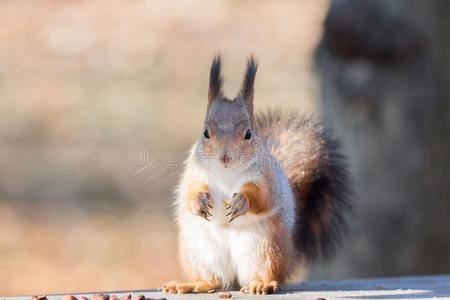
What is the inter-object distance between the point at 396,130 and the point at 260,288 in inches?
59.8

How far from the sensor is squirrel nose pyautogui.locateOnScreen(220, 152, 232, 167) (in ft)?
8.25

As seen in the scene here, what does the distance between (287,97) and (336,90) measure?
3.17 metres

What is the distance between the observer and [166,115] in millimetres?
7008

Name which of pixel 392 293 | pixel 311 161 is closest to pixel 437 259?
pixel 311 161

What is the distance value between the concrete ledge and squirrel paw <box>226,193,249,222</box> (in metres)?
0.19

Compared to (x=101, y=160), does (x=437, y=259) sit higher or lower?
lower

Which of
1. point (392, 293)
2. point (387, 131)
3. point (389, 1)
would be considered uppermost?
point (389, 1)

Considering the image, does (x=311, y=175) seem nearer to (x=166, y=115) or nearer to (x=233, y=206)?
(x=233, y=206)

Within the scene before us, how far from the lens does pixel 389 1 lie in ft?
12.4

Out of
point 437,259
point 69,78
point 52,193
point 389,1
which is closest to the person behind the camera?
point 389,1

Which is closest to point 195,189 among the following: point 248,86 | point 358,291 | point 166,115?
point 248,86

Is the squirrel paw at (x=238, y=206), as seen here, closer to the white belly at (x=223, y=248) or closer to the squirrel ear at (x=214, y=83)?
the white belly at (x=223, y=248)

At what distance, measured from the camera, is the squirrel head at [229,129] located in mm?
2547

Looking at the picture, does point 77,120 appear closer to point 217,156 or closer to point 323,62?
point 323,62
